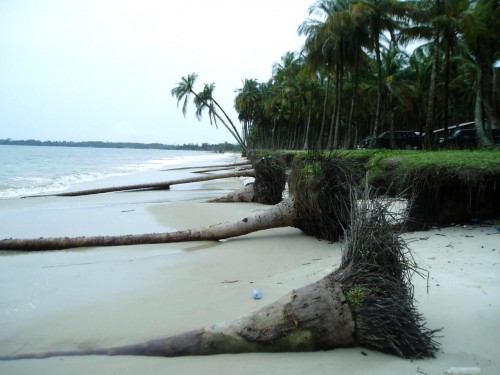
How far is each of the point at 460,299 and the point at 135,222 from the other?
842cm

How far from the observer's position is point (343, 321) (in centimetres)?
317

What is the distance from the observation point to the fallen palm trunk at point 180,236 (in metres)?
7.53

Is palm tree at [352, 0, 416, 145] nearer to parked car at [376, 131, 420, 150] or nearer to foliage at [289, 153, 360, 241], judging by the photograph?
parked car at [376, 131, 420, 150]

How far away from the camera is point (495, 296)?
12.9ft

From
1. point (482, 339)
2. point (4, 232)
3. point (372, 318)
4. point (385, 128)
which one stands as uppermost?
point (385, 128)

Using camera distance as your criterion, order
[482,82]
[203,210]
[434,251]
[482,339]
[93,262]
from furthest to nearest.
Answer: [482,82]
[203,210]
[93,262]
[434,251]
[482,339]

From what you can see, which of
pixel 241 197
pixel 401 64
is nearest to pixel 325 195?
pixel 241 197

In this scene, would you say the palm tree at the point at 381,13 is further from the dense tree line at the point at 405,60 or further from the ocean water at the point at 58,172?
the ocean water at the point at 58,172

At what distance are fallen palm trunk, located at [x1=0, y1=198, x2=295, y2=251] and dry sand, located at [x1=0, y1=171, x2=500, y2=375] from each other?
23 cm

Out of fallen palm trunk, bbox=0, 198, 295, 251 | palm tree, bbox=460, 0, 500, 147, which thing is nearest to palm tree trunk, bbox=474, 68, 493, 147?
palm tree, bbox=460, 0, 500, 147

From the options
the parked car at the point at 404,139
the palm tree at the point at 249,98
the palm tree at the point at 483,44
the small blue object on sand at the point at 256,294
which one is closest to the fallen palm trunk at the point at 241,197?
the small blue object on sand at the point at 256,294

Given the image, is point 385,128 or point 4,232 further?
point 385,128

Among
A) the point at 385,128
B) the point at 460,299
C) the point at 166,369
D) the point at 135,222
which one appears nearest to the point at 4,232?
the point at 135,222

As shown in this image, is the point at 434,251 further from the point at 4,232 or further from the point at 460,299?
the point at 4,232
